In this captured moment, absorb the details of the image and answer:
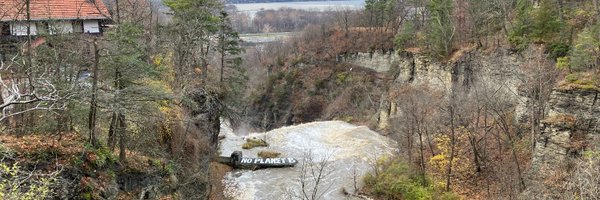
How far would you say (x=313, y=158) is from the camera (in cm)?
3566

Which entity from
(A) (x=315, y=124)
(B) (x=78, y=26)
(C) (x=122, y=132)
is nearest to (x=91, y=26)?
(B) (x=78, y=26)

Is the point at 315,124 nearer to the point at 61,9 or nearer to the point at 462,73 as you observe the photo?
the point at 462,73

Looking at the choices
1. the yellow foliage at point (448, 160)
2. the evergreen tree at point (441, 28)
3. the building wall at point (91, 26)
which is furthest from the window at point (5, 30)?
the evergreen tree at point (441, 28)

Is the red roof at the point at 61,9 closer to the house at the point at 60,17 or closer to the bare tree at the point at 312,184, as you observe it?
the house at the point at 60,17

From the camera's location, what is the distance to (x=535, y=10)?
31547 mm

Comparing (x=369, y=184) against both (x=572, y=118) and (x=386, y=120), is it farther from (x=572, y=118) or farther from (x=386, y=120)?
(x=386, y=120)

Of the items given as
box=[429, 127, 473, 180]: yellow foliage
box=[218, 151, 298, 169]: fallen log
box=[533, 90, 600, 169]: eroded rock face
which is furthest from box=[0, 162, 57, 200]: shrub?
box=[429, 127, 473, 180]: yellow foliage

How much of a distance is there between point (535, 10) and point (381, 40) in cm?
3245

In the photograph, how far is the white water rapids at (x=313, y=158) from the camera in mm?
29192

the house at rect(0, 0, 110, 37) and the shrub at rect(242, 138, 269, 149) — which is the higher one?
the house at rect(0, 0, 110, 37)

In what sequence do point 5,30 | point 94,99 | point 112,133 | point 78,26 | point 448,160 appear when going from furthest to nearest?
point 448,160 → point 78,26 → point 5,30 → point 112,133 → point 94,99

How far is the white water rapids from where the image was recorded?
95.8 feet

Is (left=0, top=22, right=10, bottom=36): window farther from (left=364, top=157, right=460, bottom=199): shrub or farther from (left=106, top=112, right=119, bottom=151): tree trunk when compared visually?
(left=364, top=157, right=460, bottom=199): shrub

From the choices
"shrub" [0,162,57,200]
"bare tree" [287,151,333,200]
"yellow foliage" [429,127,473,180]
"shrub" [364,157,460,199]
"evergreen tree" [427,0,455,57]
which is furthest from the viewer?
"evergreen tree" [427,0,455,57]
